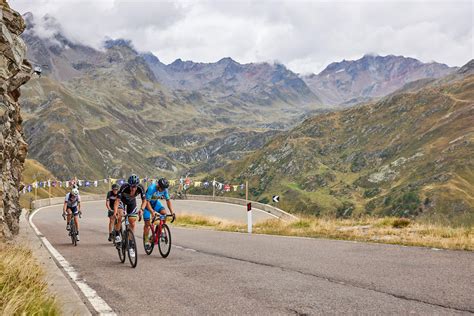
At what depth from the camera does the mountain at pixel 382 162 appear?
114750 mm

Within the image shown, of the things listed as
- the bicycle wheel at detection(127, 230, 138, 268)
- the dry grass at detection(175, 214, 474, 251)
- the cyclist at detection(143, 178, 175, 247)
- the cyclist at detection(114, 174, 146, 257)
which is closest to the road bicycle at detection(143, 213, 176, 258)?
the cyclist at detection(143, 178, 175, 247)

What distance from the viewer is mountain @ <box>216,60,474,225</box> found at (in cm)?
11475

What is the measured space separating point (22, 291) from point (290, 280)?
163 inches

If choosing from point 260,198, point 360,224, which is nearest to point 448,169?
point 260,198

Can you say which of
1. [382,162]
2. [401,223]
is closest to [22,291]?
[401,223]

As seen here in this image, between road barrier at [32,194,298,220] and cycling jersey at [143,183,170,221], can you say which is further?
road barrier at [32,194,298,220]

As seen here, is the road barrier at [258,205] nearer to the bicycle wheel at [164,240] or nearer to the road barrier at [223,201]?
the road barrier at [223,201]

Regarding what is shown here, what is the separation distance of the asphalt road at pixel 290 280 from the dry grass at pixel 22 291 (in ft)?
3.44

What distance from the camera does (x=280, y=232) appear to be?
17.3 meters

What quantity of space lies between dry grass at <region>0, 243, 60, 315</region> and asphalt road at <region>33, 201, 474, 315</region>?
1.05m

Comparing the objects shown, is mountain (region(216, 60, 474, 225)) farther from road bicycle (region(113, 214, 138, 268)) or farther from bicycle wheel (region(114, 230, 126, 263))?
road bicycle (region(113, 214, 138, 268))

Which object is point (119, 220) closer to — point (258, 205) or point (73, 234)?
point (73, 234)

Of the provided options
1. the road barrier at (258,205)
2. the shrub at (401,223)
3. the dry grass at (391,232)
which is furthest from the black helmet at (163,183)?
the road barrier at (258,205)

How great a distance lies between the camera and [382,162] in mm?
151250
